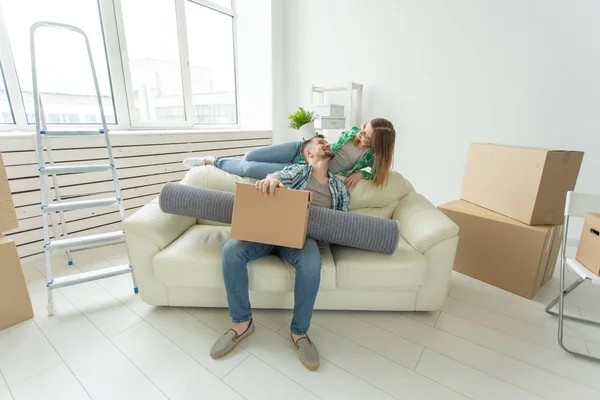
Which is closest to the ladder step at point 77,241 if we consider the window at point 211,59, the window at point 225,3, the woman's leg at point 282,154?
the woman's leg at point 282,154

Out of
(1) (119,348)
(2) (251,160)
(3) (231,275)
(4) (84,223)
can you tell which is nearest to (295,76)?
(2) (251,160)

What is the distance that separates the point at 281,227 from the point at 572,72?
242 cm

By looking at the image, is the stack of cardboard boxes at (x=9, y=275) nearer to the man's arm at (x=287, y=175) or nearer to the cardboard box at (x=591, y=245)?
the man's arm at (x=287, y=175)

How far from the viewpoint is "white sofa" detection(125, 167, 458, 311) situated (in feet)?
4.86

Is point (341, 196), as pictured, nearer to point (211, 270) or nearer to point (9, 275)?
point (211, 270)

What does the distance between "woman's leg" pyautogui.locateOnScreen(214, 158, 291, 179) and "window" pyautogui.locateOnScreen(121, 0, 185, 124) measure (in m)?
1.58

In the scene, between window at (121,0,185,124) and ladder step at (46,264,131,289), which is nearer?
ladder step at (46,264,131,289)

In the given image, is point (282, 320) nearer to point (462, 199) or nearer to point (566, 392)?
point (566, 392)

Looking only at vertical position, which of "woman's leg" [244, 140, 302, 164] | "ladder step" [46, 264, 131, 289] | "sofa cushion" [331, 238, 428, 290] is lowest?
"ladder step" [46, 264, 131, 289]

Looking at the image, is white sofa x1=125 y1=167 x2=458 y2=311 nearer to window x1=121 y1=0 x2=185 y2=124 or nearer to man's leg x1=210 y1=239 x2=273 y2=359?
man's leg x1=210 y1=239 x2=273 y2=359

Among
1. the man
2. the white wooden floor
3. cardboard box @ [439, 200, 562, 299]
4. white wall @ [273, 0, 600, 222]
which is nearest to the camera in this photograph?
the white wooden floor

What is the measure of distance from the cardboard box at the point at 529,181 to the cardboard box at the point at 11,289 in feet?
8.75

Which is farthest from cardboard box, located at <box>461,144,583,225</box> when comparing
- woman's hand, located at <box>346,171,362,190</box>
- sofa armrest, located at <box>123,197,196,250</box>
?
sofa armrest, located at <box>123,197,196,250</box>

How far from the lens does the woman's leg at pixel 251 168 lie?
1823 millimetres
